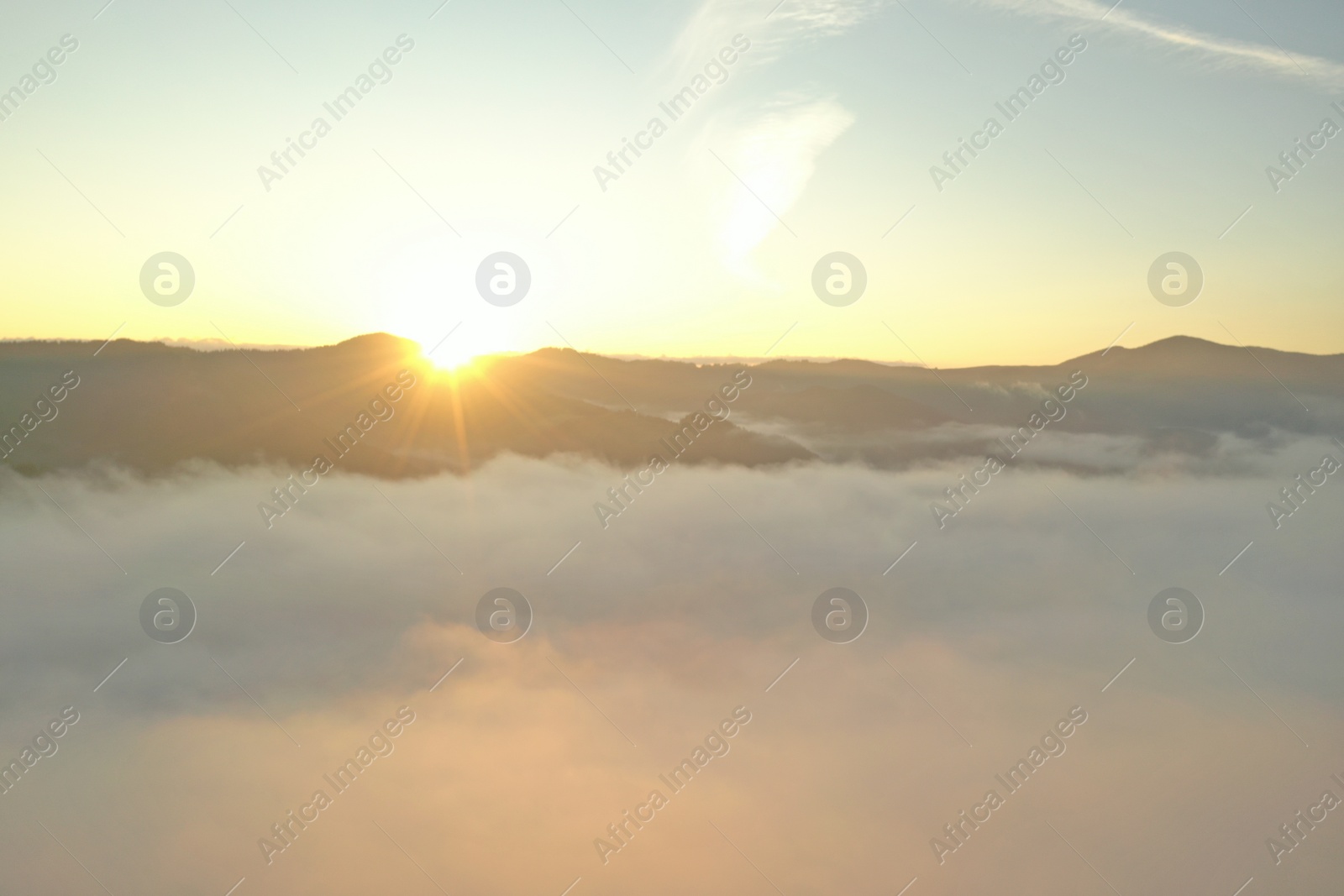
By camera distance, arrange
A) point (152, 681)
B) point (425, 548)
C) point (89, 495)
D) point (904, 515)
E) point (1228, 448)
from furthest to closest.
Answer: point (1228, 448)
point (904, 515)
point (425, 548)
point (89, 495)
point (152, 681)

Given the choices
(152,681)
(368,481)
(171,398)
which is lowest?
(152,681)

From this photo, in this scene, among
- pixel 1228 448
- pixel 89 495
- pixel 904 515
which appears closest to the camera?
pixel 89 495

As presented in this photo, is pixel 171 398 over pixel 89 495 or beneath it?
over

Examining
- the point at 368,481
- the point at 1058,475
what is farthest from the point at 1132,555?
the point at 368,481

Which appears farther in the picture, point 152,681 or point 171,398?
point 171,398

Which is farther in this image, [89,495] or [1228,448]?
[1228,448]

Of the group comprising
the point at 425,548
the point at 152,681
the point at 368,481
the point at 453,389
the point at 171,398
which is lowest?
the point at 152,681

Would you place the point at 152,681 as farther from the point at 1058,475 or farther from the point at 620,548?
the point at 1058,475

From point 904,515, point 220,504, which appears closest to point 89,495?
point 220,504

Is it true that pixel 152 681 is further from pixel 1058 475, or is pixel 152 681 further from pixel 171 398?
pixel 1058 475
